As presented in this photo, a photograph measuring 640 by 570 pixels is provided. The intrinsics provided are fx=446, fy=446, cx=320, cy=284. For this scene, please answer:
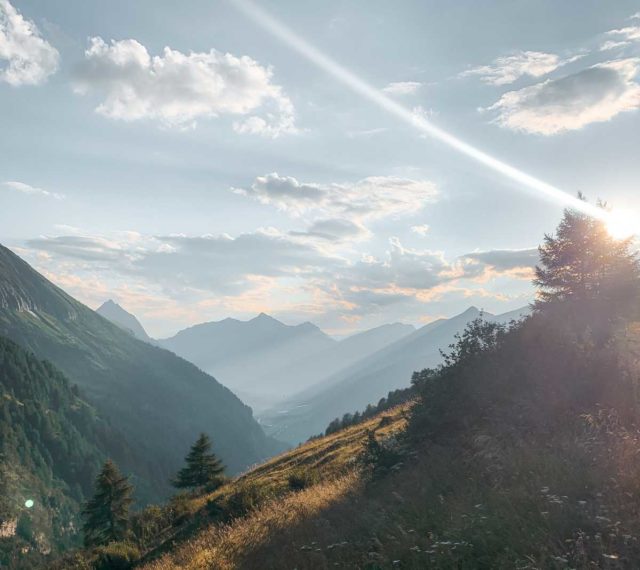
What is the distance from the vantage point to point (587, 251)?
122 ft

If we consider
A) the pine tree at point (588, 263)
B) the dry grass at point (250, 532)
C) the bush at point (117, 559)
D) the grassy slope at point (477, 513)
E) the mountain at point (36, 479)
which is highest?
the pine tree at point (588, 263)

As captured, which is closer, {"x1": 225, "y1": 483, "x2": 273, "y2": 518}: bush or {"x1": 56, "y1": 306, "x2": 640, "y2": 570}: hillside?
{"x1": 56, "y1": 306, "x2": 640, "y2": 570}: hillside

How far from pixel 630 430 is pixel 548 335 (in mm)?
4787

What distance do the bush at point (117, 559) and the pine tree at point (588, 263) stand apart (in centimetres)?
3449

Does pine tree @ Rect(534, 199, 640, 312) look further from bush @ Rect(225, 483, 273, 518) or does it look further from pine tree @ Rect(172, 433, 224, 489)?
pine tree @ Rect(172, 433, 224, 489)

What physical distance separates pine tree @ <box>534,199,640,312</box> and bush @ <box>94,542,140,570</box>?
34.5m

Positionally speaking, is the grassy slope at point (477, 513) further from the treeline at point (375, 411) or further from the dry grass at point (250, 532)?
the treeline at point (375, 411)

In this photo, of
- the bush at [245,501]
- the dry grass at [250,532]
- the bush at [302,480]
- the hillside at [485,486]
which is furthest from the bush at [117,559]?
the bush at [302,480]

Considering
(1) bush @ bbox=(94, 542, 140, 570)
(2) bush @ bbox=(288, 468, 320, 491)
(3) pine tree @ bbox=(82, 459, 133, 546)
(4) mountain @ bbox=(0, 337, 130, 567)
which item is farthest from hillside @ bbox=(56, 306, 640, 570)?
(4) mountain @ bbox=(0, 337, 130, 567)

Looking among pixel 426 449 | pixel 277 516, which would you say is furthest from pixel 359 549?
pixel 426 449

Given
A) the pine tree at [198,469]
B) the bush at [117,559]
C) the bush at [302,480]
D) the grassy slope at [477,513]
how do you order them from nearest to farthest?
1. the grassy slope at [477,513]
2. the bush at [117,559]
3. the bush at [302,480]
4. the pine tree at [198,469]

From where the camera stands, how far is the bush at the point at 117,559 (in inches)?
540

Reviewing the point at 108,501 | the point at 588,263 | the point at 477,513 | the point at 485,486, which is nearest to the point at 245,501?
the point at 485,486

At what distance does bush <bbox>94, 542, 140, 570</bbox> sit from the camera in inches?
540
